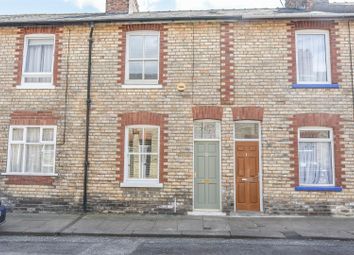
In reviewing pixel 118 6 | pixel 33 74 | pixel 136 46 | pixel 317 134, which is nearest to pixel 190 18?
pixel 136 46

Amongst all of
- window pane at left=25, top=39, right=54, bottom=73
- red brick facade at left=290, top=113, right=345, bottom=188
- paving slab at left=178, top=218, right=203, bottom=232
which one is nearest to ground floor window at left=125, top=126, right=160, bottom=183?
paving slab at left=178, top=218, right=203, bottom=232

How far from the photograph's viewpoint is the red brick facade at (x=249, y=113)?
1083cm

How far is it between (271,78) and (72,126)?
22.2ft

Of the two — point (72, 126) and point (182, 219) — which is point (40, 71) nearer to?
point (72, 126)

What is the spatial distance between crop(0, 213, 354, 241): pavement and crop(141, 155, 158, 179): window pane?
1.32m

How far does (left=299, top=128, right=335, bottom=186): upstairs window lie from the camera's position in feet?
35.4

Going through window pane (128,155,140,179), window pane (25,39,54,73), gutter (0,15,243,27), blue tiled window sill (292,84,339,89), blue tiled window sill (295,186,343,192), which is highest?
gutter (0,15,243,27)

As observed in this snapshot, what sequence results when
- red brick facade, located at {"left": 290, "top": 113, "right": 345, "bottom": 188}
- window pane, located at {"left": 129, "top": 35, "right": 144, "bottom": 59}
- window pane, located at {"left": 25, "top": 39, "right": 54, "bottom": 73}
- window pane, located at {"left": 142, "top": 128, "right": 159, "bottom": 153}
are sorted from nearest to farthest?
1. red brick facade, located at {"left": 290, "top": 113, "right": 345, "bottom": 188}
2. window pane, located at {"left": 142, "top": 128, "right": 159, "bottom": 153}
3. window pane, located at {"left": 129, "top": 35, "right": 144, "bottom": 59}
4. window pane, located at {"left": 25, "top": 39, "right": 54, "bottom": 73}

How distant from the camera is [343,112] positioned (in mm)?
10742

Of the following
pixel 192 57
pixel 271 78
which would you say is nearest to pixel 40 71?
pixel 192 57

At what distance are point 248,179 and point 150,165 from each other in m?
3.23

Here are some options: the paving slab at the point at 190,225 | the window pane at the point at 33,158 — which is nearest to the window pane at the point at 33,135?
the window pane at the point at 33,158

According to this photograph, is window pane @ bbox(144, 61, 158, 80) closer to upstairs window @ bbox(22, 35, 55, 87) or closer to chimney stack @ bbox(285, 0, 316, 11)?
upstairs window @ bbox(22, 35, 55, 87)

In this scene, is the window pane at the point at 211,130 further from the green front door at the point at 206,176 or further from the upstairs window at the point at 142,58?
the upstairs window at the point at 142,58
